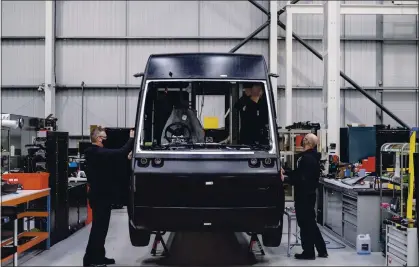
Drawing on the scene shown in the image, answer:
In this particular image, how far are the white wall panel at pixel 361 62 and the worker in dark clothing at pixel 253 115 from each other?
828 centimetres

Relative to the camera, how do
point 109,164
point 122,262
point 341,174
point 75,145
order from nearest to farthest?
point 109,164
point 122,262
point 341,174
point 75,145

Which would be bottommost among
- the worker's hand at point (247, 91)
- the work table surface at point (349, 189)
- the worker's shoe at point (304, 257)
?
the worker's shoe at point (304, 257)

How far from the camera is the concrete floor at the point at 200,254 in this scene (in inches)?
207

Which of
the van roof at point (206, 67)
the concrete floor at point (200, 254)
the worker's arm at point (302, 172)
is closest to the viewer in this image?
the van roof at point (206, 67)

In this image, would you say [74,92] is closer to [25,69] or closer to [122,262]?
[25,69]

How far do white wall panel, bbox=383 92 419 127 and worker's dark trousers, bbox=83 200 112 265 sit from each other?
10.4 m

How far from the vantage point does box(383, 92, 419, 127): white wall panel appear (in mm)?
13281

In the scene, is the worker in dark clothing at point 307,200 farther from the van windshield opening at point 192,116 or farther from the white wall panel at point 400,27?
the white wall panel at point 400,27

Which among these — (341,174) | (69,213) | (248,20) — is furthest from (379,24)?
(69,213)

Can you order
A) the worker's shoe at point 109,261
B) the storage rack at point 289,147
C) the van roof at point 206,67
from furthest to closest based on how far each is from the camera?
1. the storage rack at point 289,147
2. the worker's shoe at point 109,261
3. the van roof at point 206,67

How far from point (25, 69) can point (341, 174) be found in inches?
381

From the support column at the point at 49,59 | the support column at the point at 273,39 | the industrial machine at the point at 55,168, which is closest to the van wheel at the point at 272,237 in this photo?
the industrial machine at the point at 55,168

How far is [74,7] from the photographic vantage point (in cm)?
1316

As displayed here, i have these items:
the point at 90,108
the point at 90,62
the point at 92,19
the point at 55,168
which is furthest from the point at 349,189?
the point at 92,19
